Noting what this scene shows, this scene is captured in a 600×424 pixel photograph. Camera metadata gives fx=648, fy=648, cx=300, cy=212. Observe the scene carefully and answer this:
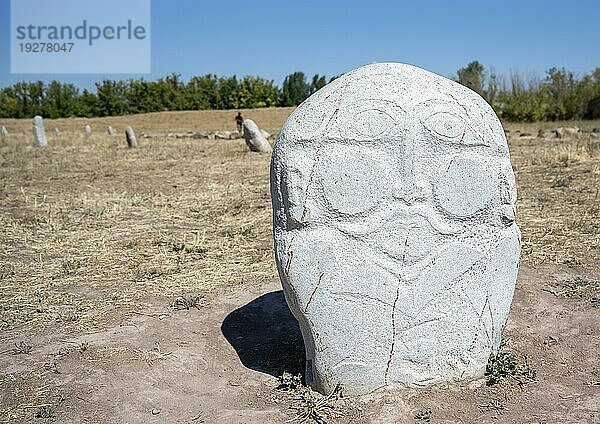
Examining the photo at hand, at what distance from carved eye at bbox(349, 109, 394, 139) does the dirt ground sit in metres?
1.49

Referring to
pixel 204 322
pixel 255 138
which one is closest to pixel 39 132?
pixel 255 138

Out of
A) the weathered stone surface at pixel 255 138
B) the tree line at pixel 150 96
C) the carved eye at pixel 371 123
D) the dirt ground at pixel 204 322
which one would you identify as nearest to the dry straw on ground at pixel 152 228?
the dirt ground at pixel 204 322

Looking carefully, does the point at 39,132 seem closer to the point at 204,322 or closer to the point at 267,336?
the point at 204,322

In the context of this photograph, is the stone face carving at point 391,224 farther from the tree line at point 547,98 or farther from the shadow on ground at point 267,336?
the tree line at point 547,98

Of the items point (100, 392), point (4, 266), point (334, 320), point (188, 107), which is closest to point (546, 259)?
point (334, 320)

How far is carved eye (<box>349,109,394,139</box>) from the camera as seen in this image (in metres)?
3.47

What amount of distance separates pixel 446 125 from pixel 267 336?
85.3 inches

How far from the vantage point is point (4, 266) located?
6.60 m

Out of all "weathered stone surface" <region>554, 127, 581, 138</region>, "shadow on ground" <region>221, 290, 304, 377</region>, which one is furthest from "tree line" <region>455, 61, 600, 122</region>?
"shadow on ground" <region>221, 290, 304, 377</region>

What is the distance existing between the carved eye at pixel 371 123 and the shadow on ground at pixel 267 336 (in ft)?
5.19

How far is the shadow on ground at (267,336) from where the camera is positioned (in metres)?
4.31

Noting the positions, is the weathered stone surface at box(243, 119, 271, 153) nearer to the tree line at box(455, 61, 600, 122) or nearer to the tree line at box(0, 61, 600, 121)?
the tree line at box(455, 61, 600, 122)

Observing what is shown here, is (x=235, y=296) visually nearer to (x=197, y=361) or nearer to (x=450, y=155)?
(x=197, y=361)

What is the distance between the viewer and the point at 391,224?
356cm
